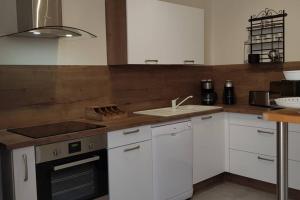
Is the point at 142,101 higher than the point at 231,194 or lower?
higher

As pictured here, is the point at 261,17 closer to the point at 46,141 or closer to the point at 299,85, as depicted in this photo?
the point at 299,85

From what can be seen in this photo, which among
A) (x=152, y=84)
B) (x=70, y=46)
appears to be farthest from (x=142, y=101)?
(x=70, y=46)

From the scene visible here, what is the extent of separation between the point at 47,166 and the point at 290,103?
1490 millimetres

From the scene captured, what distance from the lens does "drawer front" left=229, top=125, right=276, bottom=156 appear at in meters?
3.10

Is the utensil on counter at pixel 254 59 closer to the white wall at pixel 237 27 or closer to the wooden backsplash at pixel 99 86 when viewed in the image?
the wooden backsplash at pixel 99 86

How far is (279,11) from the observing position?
136 inches

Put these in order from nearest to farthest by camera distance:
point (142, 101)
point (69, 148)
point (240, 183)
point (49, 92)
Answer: point (69, 148) → point (49, 92) → point (142, 101) → point (240, 183)

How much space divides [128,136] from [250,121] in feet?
4.74

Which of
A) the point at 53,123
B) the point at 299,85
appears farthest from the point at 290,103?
the point at 53,123

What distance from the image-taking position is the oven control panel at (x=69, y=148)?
1964mm

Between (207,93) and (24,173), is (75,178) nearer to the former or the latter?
(24,173)

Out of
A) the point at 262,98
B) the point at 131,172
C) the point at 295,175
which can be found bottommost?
the point at 295,175

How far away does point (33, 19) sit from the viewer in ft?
6.98

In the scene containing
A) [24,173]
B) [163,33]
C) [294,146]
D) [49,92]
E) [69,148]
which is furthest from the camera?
[163,33]
